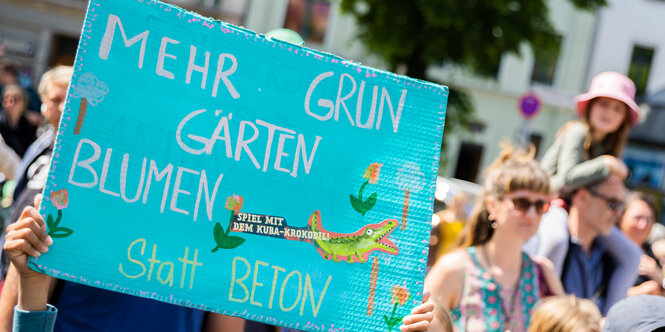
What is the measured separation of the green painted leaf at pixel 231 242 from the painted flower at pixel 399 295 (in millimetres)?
415

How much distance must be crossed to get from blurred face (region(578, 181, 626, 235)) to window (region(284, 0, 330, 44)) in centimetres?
1930

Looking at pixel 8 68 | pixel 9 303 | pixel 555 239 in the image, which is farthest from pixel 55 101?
pixel 8 68

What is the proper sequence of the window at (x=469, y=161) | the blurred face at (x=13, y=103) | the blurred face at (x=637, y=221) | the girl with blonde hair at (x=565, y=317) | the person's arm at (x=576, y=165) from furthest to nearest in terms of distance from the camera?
the window at (x=469, y=161) < the blurred face at (x=13, y=103) < the blurred face at (x=637, y=221) < the person's arm at (x=576, y=165) < the girl with blonde hair at (x=565, y=317)

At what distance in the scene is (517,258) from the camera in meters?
3.36

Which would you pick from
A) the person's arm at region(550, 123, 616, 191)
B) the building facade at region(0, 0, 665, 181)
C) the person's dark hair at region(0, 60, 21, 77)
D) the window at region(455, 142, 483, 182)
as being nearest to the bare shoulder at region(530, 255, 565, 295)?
the person's arm at region(550, 123, 616, 191)

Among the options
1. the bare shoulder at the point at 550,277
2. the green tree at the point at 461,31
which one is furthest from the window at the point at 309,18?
the bare shoulder at the point at 550,277

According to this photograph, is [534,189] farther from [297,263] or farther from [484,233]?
[297,263]

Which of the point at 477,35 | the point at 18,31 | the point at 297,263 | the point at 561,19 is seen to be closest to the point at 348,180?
the point at 297,263

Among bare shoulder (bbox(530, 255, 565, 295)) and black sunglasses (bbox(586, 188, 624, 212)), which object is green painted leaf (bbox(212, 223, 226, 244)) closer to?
bare shoulder (bbox(530, 255, 565, 295))

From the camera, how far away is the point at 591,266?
4105mm

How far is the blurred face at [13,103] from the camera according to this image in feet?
22.6

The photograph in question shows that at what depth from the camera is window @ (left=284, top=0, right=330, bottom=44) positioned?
75.2 feet

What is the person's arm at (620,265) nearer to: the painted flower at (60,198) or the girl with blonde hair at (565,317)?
the girl with blonde hair at (565,317)

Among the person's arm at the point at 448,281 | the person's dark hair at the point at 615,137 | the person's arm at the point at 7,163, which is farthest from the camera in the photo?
the person's arm at the point at 7,163
